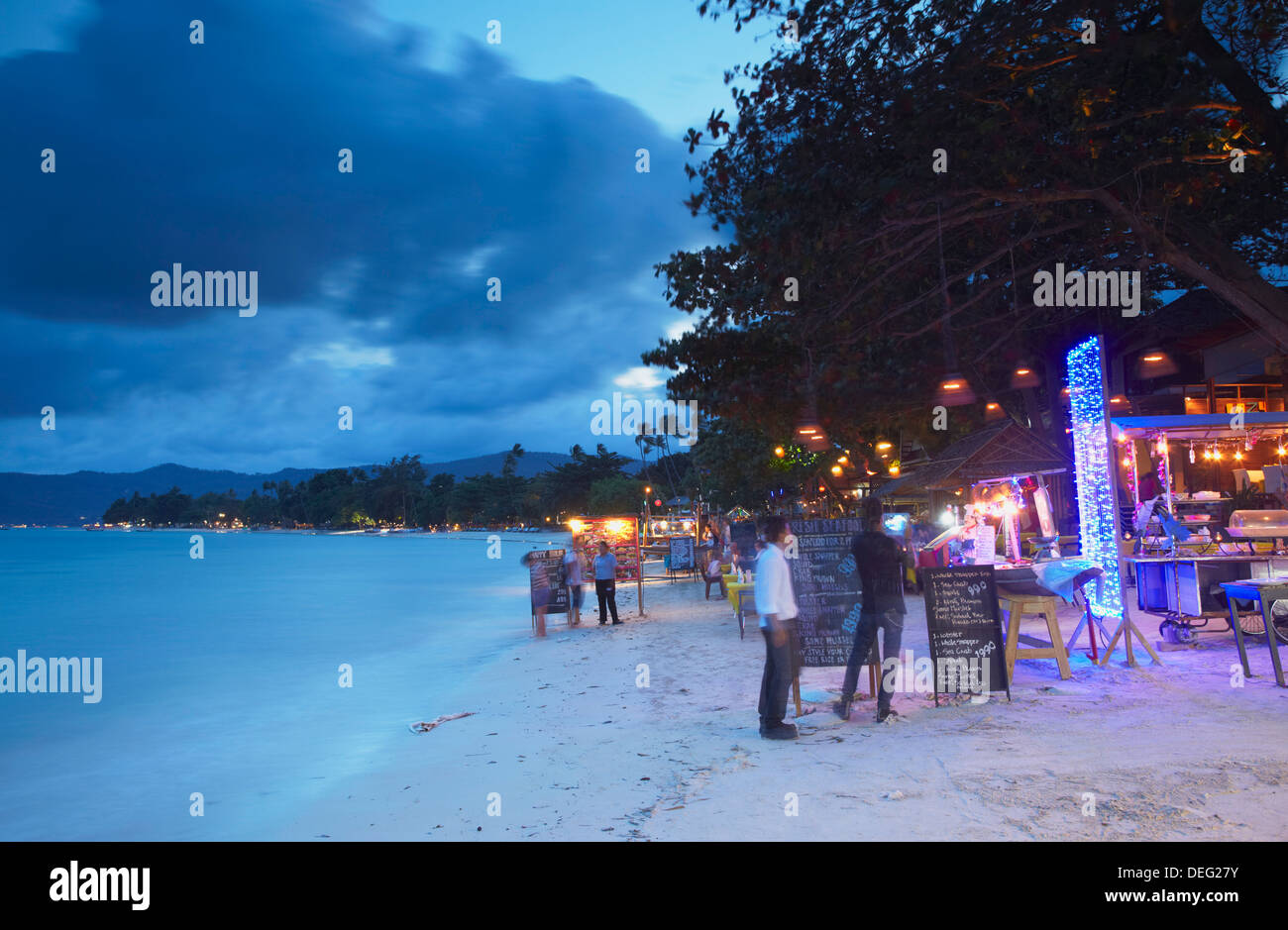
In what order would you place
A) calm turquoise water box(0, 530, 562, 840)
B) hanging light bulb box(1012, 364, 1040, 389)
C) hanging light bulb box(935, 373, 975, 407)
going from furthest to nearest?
hanging light bulb box(1012, 364, 1040, 389) < hanging light bulb box(935, 373, 975, 407) < calm turquoise water box(0, 530, 562, 840)

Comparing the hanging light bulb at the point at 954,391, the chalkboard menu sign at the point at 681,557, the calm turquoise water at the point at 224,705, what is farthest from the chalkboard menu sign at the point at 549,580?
the chalkboard menu sign at the point at 681,557

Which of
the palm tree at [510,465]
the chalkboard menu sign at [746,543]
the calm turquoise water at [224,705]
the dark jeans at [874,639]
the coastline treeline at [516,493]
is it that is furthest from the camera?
the palm tree at [510,465]

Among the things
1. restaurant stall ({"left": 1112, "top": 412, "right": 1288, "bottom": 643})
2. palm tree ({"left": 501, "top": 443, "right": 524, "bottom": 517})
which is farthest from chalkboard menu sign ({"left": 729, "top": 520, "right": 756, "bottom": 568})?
palm tree ({"left": 501, "top": 443, "right": 524, "bottom": 517})

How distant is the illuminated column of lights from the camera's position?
8.48 meters

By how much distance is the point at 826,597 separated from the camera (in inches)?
297

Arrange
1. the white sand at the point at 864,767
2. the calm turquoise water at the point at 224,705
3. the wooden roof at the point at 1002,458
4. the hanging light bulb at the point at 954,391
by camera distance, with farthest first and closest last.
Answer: the hanging light bulb at the point at 954,391, the wooden roof at the point at 1002,458, the calm turquoise water at the point at 224,705, the white sand at the point at 864,767

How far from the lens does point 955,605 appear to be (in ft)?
22.4

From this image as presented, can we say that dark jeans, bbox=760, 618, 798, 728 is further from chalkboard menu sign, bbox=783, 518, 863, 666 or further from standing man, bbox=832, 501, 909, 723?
chalkboard menu sign, bbox=783, 518, 863, 666

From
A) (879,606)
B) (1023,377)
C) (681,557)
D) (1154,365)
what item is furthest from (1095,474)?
(681,557)

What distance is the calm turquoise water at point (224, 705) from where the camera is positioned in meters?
7.21

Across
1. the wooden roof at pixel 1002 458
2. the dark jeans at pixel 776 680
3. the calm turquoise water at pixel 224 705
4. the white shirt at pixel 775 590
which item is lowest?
the calm turquoise water at pixel 224 705

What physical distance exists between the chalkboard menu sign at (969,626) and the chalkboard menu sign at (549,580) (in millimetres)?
10172

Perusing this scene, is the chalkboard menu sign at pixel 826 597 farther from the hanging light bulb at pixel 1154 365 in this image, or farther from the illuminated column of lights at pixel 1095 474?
the hanging light bulb at pixel 1154 365
